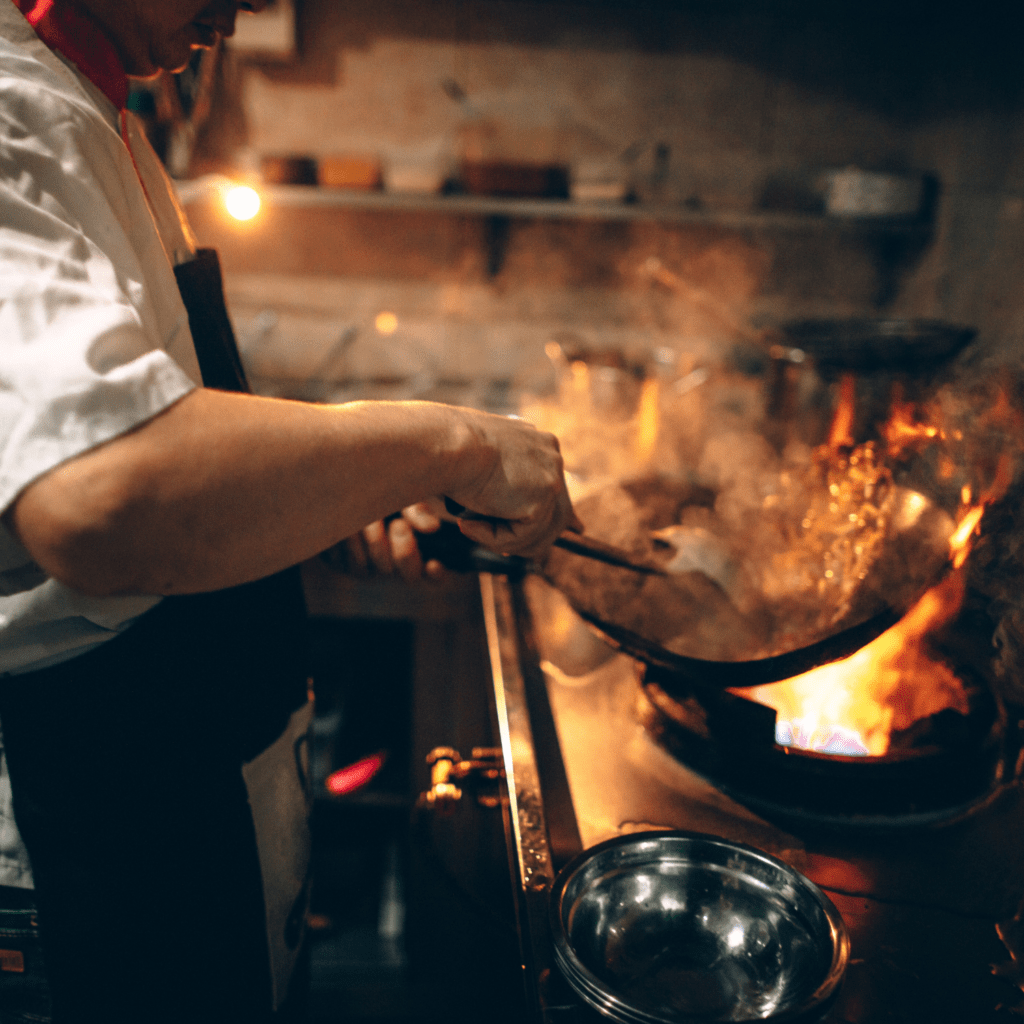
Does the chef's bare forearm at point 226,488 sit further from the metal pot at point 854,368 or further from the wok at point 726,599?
the metal pot at point 854,368

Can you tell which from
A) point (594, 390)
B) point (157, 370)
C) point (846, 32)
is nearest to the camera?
point (157, 370)

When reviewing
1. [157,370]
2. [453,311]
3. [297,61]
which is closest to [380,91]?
[297,61]

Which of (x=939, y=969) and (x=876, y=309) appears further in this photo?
(x=876, y=309)

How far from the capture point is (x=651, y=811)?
1.10 m

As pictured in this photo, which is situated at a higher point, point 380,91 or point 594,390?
point 380,91

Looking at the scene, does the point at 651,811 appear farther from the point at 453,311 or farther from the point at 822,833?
the point at 453,311

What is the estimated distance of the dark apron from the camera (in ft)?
2.90

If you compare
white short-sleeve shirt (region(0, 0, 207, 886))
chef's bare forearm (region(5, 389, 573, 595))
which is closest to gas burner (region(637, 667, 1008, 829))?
chef's bare forearm (region(5, 389, 573, 595))

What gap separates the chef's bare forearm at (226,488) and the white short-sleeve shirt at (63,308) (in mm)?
22

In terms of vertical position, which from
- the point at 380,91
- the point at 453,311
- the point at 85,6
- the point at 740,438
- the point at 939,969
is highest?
the point at 380,91

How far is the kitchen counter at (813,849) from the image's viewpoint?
0.84 meters

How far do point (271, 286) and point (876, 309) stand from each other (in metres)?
2.58

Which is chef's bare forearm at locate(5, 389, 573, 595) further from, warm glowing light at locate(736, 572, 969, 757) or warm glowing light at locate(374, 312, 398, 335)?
warm glowing light at locate(374, 312, 398, 335)

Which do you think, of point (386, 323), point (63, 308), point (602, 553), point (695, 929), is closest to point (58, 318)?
point (63, 308)
